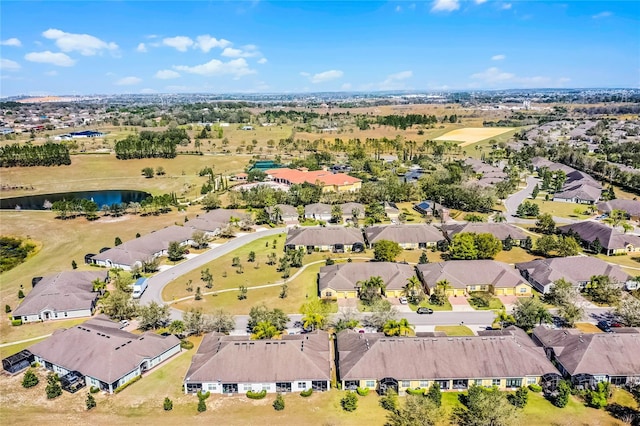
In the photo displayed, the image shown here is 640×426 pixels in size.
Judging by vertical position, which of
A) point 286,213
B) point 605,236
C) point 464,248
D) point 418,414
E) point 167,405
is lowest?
point 167,405

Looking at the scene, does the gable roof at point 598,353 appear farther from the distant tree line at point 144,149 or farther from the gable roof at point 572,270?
the distant tree line at point 144,149

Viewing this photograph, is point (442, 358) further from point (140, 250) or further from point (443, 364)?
point (140, 250)

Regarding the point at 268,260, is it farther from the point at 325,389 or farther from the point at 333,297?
the point at 325,389

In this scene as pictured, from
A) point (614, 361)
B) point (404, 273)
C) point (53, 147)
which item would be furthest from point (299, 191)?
point (53, 147)

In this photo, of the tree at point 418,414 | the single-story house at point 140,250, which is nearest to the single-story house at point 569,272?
the tree at point 418,414

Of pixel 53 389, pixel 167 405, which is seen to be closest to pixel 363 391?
pixel 167 405

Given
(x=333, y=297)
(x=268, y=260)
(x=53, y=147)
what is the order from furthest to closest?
(x=53, y=147), (x=268, y=260), (x=333, y=297)
